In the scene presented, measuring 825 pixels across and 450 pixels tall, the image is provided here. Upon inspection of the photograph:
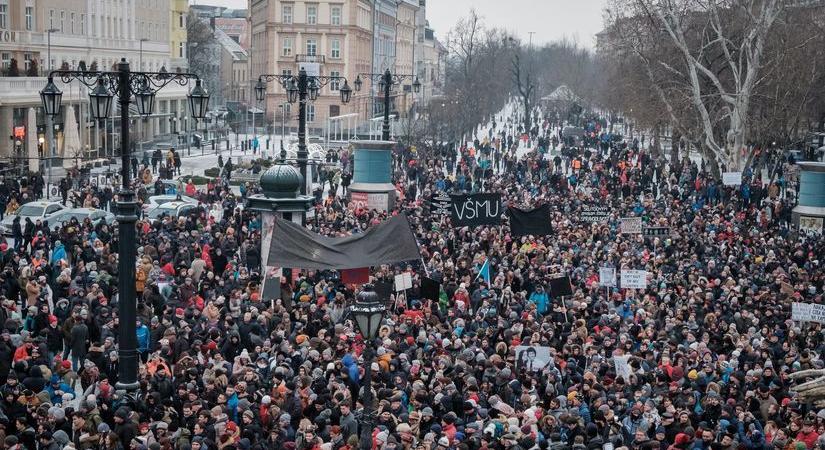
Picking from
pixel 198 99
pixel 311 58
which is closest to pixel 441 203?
pixel 198 99

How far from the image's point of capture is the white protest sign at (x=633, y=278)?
24547 mm

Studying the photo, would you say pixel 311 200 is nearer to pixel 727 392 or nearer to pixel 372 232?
pixel 372 232

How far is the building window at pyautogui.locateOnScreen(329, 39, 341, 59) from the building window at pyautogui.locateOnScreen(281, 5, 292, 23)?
147 inches

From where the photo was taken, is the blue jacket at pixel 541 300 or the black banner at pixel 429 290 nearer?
the black banner at pixel 429 290

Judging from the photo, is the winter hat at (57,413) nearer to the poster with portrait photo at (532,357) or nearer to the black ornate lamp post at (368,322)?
the black ornate lamp post at (368,322)

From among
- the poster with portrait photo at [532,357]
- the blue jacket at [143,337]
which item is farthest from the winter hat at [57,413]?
the poster with portrait photo at [532,357]

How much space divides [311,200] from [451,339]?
696 centimetres

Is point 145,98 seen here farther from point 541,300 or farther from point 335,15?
point 335,15

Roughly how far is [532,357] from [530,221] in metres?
9.60

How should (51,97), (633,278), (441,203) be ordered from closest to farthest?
(51,97)
(633,278)
(441,203)

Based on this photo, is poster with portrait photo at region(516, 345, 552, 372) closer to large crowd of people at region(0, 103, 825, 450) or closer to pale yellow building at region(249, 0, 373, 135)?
large crowd of people at region(0, 103, 825, 450)

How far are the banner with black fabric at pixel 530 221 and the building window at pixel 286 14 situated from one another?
2774 inches

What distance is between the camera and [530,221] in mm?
28000

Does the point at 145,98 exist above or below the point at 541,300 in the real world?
above
